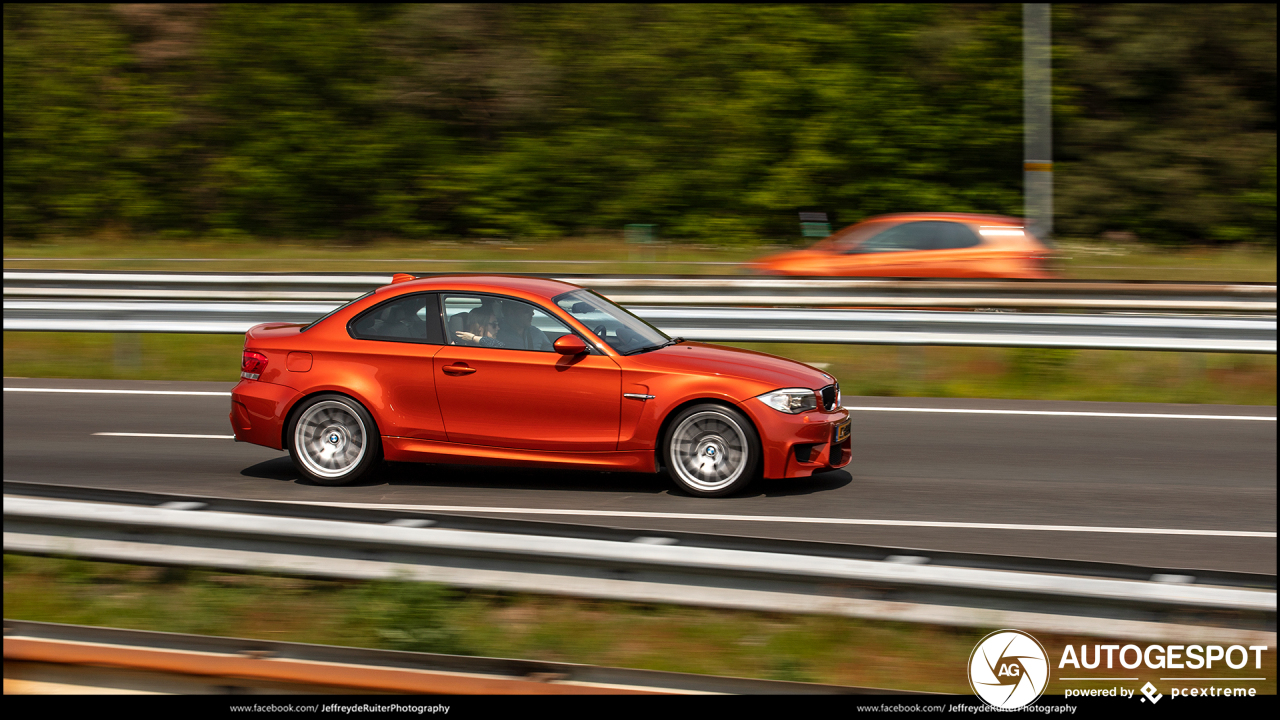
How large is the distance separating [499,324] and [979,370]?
6.40 m

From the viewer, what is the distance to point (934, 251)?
15656 millimetres

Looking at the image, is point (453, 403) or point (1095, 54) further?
point (1095, 54)

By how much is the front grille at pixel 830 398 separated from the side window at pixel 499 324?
171 cm

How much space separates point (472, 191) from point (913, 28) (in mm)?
10285

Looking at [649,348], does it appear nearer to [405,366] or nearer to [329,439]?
[405,366]

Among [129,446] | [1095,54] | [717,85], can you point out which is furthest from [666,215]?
[129,446]

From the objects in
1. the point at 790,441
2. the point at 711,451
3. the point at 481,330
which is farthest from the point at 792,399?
the point at 481,330

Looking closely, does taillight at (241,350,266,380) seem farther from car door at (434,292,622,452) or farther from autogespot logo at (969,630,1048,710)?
autogespot logo at (969,630,1048,710)

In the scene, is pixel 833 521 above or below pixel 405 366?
below

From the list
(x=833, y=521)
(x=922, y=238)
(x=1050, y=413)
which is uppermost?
(x=922, y=238)

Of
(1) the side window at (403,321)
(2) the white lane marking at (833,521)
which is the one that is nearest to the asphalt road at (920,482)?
(2) the white lane marking at (833,521)
